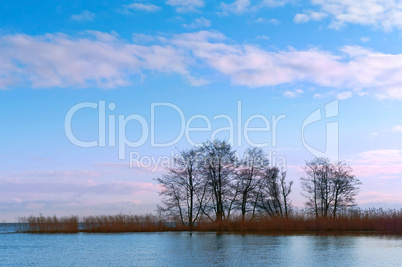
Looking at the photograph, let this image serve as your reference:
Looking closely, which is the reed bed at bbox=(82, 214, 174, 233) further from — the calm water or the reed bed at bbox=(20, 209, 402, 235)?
the calm water

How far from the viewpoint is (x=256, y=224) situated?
44562 millimetres

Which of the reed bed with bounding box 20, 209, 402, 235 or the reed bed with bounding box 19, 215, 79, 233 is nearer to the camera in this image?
the reed bed with bounding box 20, 209, 402, 235

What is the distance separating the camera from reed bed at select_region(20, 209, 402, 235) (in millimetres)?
39656

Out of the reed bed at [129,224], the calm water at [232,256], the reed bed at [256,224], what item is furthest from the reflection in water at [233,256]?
the reed bed at [129,224]

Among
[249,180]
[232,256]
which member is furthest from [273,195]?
[232,256]

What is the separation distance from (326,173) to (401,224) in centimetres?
2250

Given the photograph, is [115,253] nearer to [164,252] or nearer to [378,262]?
[164,252]

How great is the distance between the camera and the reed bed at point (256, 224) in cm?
3966

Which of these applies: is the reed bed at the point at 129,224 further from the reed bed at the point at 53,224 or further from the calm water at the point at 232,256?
the calm water at the point at 232,256

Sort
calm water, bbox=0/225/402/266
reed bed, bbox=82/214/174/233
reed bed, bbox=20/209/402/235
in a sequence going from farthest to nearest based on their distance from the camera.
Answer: reed bed, bbox=82/214/174/233 < reed bed, bbox=20/209/402/235 < calm water, bbox=0/225/402/266

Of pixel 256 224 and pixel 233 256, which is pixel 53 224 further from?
pixel 233 256

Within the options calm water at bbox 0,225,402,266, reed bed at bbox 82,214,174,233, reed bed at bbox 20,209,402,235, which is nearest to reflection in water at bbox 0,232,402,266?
calm water at bbox 0,225,402,266

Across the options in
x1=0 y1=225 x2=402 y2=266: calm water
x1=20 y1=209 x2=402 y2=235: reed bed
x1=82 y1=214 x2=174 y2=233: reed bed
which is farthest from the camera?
x1=82 y1=214 x2=174 y2=233: reed bed

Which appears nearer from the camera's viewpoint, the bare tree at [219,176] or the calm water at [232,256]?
Result: the calm water at [232,256]
